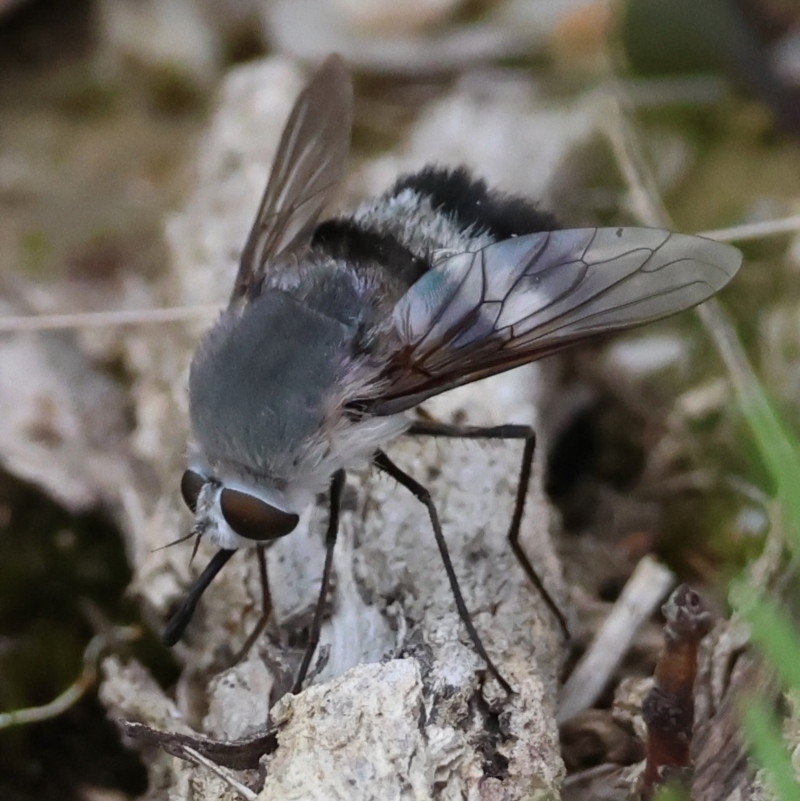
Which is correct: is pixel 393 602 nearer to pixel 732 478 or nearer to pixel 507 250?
pixel 507 250

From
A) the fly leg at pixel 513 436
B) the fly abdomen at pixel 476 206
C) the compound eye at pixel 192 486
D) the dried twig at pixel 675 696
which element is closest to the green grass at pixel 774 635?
the dried twig at pixel 675 696

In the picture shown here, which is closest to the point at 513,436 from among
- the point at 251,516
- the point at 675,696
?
the point at 251,516

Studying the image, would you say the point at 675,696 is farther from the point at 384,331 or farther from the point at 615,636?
the point at 384,331

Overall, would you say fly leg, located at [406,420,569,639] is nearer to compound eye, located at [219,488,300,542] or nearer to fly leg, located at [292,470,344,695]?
fly leg, located at [292,470,344,695]

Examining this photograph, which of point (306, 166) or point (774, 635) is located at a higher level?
point (306, 166)

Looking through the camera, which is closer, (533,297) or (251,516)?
(251,516)

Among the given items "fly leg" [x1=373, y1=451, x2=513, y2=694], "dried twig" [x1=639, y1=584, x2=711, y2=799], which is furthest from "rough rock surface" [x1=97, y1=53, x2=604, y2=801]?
"dried twig" [x1=639, y1=584, x2=711, y2=799]
